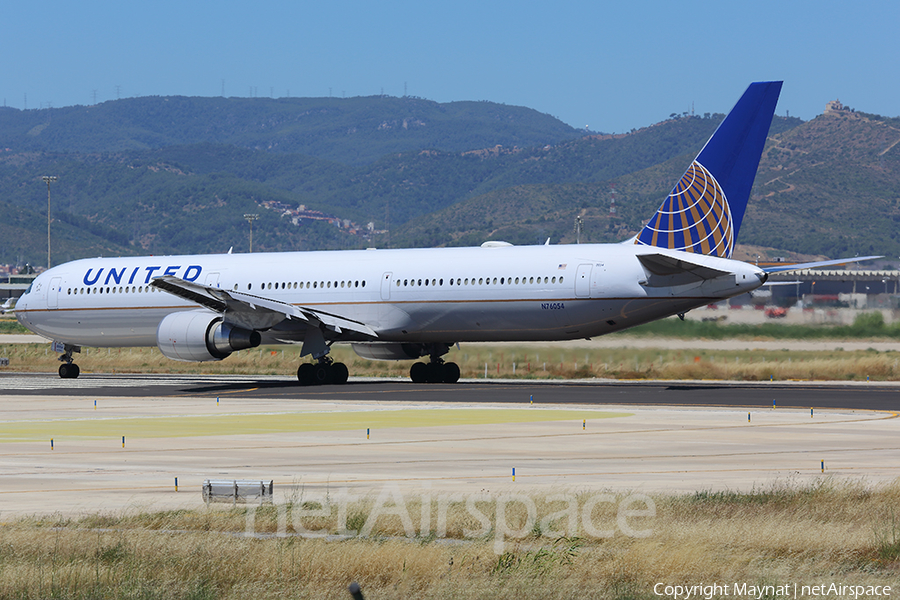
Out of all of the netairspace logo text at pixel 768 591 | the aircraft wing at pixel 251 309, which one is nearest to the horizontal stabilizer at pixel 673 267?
the aircraft wing at pixel 251 309

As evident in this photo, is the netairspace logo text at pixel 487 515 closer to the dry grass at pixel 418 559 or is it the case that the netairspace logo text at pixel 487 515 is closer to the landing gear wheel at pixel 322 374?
the dry grass at pixel 418 559

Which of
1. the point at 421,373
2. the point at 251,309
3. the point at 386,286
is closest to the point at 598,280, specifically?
the point at 386,286

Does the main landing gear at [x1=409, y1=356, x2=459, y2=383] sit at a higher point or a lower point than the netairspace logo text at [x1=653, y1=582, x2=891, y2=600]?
higher

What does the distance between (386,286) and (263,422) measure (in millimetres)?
13734

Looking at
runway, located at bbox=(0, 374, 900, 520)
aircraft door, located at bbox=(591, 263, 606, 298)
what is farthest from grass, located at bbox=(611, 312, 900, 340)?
aircraft door, located at bbox=(591, 263, 606, 298)

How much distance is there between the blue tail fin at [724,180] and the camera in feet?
115

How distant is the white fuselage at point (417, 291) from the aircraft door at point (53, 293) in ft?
0.16

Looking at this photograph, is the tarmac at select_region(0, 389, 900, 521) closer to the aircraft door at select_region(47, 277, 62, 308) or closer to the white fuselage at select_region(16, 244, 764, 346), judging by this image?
the white fuselage at select_region(16, 244, 764, 346)

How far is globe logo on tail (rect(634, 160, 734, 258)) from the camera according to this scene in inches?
1395

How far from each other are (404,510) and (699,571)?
3.74 meters

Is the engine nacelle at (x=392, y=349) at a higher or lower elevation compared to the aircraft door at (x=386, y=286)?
lower

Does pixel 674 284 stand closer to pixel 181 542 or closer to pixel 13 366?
pixel 181 542

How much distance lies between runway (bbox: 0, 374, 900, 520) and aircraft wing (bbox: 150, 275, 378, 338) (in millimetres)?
2567

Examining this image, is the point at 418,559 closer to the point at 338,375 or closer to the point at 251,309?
the point at 251,309
